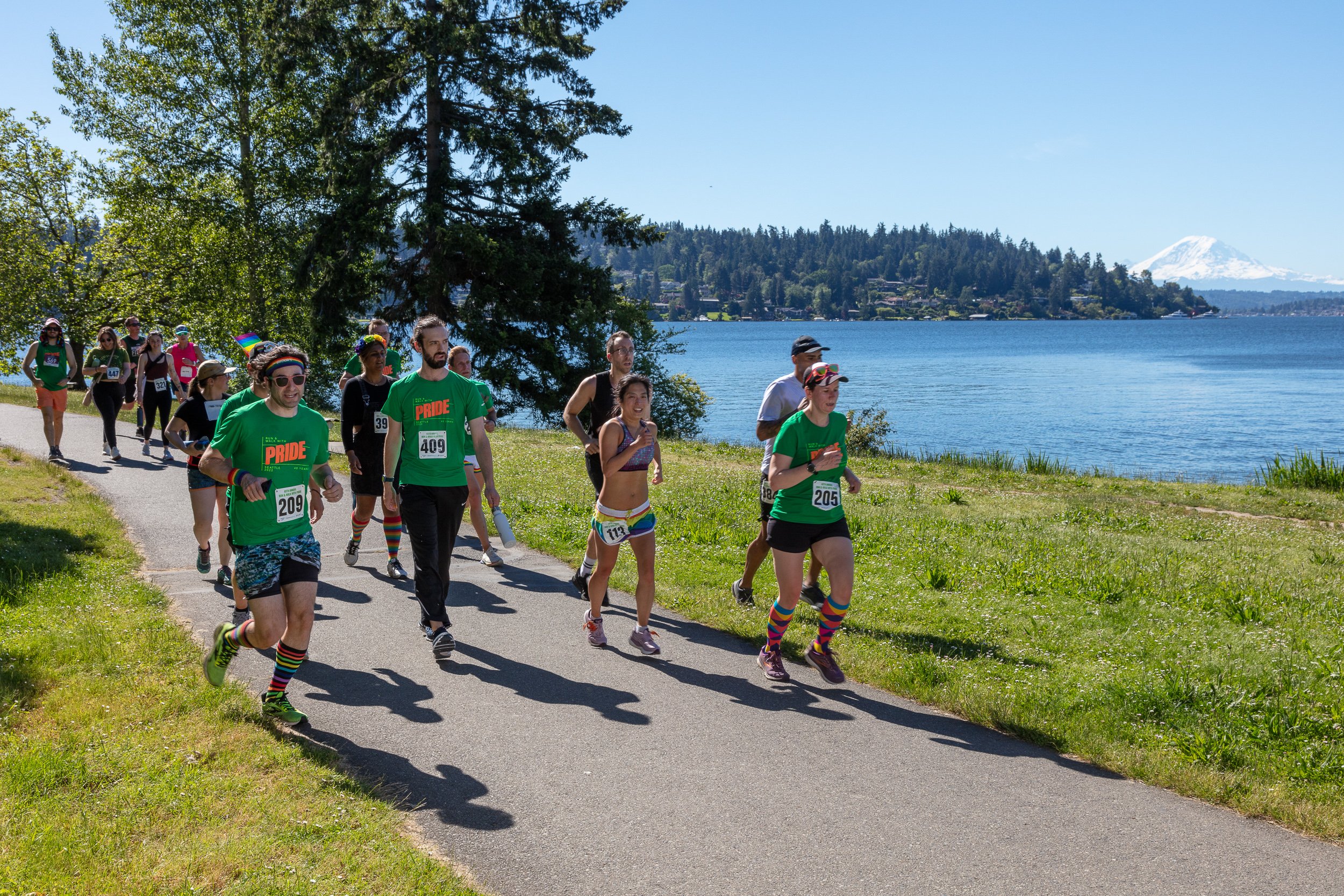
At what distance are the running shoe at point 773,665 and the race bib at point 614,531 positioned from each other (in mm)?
1236

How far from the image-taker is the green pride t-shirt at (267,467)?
16.9 ft

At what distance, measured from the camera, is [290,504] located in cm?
526

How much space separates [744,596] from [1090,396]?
178ft

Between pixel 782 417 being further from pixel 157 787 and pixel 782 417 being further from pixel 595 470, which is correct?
pixel 157 787

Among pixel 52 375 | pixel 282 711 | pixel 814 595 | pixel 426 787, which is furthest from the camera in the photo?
pixel 52 375

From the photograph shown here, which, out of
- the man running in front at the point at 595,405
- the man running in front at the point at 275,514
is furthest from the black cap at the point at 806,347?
the man running in front at the point at 275,514

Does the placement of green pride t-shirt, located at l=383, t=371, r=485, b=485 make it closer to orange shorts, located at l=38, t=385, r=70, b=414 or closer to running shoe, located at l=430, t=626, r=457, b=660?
running shoe, located at l=430, t=626, r=457, b=660

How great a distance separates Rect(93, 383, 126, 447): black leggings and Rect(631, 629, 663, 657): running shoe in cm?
1218

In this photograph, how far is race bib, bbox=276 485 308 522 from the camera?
520 cm

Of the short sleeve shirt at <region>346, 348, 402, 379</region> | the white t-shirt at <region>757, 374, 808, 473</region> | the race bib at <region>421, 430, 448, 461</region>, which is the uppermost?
the short sleeve shirt at <region>346, 348, 402, 379</region>

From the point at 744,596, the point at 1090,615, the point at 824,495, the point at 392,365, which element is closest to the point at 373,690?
the point at 824,495

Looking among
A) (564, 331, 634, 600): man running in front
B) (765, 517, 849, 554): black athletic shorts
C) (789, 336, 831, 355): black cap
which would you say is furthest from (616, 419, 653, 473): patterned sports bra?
(789, 336, 831, 355): black cap

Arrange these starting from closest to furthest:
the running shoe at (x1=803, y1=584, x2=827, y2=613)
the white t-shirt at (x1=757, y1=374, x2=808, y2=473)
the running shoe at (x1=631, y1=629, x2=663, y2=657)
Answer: the running shoe at (x1=631, y1=629, x2=663, y2=657)
the white t-shirt at (x1=757, y1=374, x2=808, y2=473)
the running shoe at (x1=803, y1=584, x2=827, y2=613)

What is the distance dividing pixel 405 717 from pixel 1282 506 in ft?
50.6
